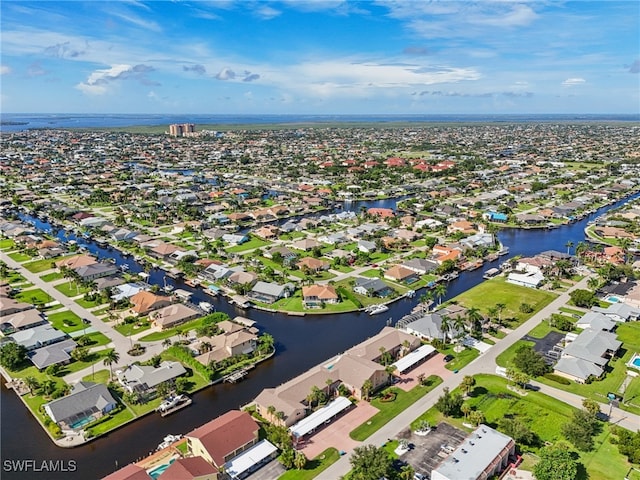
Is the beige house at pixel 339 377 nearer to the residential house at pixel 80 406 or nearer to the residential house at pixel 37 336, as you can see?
the residential house at pixel 80 406

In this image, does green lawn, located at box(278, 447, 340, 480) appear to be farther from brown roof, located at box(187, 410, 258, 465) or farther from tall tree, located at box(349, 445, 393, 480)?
brown roof, located at box(187, 410, 258, 465)

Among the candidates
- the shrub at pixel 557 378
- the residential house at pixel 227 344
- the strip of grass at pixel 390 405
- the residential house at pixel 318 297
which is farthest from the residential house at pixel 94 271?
the shrub at pixel 557 378

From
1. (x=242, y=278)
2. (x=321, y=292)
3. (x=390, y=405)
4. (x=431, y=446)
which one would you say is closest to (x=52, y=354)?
(x=242, y=278)

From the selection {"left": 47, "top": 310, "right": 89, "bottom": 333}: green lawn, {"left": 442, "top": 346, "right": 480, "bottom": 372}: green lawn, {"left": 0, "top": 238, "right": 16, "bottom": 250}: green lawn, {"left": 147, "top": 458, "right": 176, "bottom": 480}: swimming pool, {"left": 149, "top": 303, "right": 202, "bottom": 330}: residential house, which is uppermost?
{"left": 0, "top": 238, "right": 16, "bottom": 250}: green lawn

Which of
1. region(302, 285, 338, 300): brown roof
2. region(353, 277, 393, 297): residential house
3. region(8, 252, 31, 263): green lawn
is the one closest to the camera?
region(302, 285, 338, 300): brown roof

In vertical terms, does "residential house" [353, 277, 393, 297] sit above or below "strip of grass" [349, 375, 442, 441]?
above

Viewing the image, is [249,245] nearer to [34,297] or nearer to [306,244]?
[306,244]

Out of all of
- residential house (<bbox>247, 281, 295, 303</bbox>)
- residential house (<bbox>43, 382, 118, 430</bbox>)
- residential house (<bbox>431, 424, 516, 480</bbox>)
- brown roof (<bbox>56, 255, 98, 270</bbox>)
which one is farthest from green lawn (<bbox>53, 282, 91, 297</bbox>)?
residential house (<bbox>431, 424, 516, 480</bbox>)
